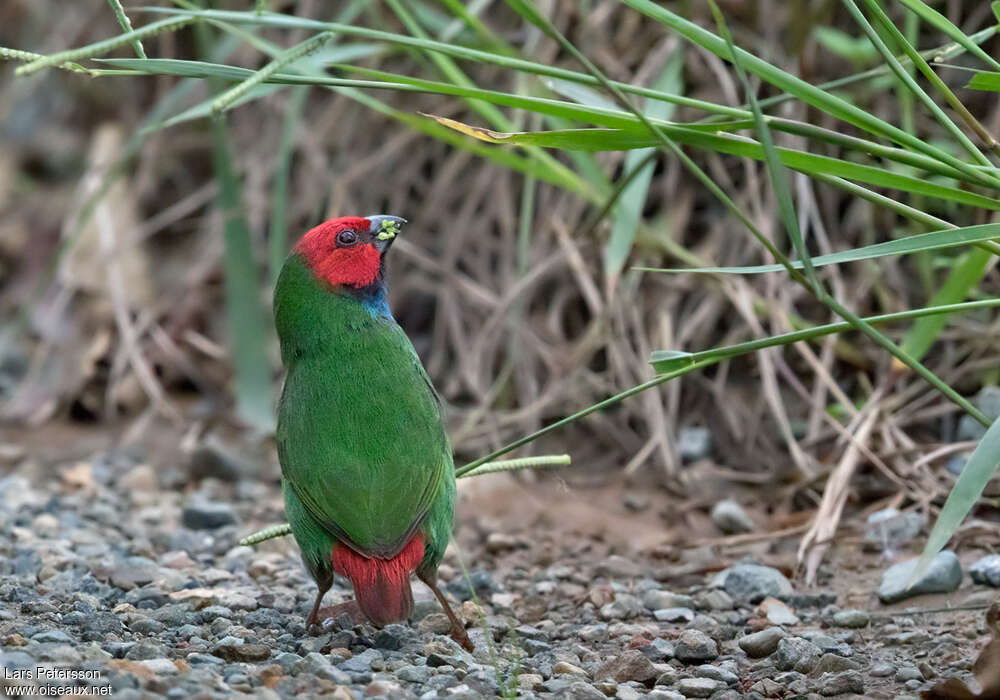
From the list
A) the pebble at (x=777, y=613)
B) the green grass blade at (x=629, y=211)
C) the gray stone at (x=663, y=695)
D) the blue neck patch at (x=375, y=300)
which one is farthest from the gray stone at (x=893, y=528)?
the blue neck patch at (x=375, y=300)

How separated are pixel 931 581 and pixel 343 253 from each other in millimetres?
1408

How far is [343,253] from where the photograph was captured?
8.55ft

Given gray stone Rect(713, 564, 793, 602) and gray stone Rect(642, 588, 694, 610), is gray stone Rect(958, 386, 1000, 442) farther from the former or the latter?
gray stone Rect(642, 588, 694, 610)

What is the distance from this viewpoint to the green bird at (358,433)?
2295 millimetres

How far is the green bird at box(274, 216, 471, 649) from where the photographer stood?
2.29 m

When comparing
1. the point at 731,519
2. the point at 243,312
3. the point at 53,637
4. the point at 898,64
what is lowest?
the point at 731,519

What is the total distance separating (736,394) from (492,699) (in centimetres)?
196

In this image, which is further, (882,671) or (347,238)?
(347,238)

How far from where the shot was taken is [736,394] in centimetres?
370

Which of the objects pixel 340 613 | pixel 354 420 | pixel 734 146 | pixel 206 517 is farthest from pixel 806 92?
pixel 206 517

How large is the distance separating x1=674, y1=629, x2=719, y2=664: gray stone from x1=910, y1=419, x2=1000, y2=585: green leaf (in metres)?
0.60

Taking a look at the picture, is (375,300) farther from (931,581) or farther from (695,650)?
(931,581)

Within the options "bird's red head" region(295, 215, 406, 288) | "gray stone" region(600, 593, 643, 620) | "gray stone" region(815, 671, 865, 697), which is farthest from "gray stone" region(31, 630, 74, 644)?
"gray stone" region(815, 671, 865, 697)

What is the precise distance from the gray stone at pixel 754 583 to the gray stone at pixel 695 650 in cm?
44
